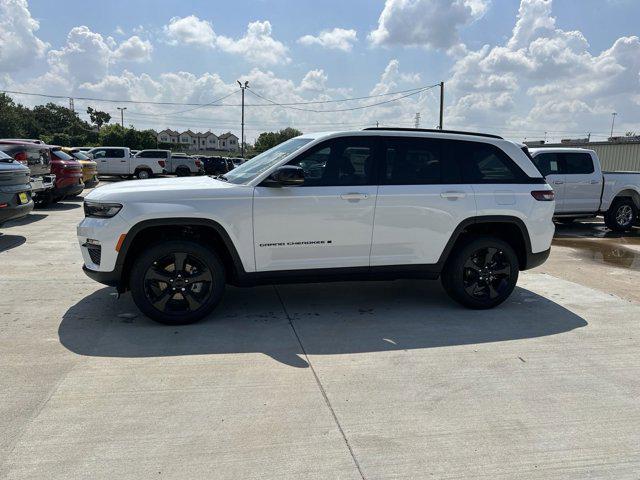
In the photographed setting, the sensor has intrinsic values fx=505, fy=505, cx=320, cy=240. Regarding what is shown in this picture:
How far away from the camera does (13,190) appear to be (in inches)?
323

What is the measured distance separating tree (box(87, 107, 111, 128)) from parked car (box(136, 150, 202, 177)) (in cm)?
9528

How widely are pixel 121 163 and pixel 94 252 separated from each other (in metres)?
24.9

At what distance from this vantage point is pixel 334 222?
15.9ft

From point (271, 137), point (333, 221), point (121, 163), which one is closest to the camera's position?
point (333, 221)

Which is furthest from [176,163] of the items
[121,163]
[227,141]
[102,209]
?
[227,141]

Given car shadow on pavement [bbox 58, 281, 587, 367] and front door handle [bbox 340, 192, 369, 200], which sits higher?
front door handle [bbox 340, 192, 369, 200]

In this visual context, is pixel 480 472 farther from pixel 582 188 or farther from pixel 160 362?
pixel 582 188

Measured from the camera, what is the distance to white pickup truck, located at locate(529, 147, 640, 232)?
11.7 m

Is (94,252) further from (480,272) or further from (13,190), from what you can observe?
(13,190)

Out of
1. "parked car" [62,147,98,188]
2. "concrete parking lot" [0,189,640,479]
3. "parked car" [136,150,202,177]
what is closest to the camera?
"concrete parking lot" [0,189,640,479]

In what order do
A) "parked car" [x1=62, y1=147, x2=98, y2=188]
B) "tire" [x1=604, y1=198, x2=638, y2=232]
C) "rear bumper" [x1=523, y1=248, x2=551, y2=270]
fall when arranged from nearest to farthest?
"rear bumper" [x1=523, y1=248, x2=551, y2=270], "tire" [x1=604, y1=198, x2=638, y2=232], "parked car" [x1=62, y1=147, x2=98, y2=188]

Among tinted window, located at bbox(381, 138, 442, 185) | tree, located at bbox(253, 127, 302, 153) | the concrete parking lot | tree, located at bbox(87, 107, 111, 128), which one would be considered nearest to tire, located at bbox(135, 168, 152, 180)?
the concrete parking lot

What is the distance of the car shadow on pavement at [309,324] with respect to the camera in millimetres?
4297

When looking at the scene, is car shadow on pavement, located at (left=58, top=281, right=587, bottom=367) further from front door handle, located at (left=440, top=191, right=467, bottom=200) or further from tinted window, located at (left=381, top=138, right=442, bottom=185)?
tinted window, located at (left=381, top=138, right=442, bottom=185)
